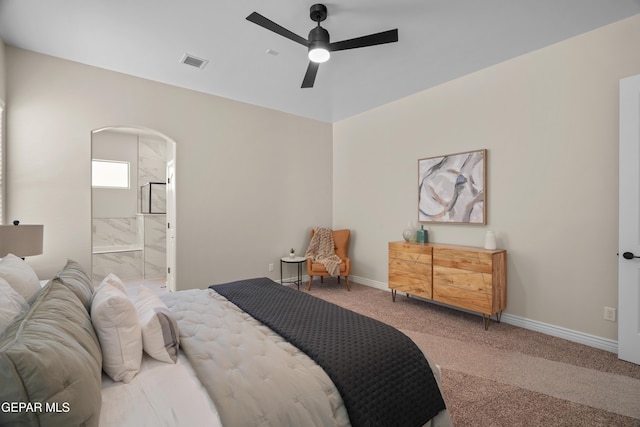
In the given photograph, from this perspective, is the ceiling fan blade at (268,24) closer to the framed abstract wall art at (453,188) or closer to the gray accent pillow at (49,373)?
the gray accent pillow at (49,373)

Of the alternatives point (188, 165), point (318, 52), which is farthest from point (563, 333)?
point (188, 165)

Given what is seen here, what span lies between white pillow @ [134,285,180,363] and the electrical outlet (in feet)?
11.4

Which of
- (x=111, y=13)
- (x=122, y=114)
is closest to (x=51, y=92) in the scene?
(x=122, y=114)

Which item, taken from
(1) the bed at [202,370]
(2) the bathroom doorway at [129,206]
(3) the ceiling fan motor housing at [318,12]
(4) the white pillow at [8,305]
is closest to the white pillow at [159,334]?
(1) the bed at [202,370]

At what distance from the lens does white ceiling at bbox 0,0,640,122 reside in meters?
2.44

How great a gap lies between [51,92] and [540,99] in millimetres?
5037

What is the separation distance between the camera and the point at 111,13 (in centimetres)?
249

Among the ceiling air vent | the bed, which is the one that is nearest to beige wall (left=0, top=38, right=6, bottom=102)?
the ceiling air vent

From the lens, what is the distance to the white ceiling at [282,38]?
8.00 feet

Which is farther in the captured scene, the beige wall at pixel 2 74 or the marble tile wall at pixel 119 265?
the marble tile wall at pixel 119 265

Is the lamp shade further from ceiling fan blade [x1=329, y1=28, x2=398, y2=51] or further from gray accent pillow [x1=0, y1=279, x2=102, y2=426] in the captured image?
ceiling fan blade [x1=329, y1=28, x2=398, y2=51]

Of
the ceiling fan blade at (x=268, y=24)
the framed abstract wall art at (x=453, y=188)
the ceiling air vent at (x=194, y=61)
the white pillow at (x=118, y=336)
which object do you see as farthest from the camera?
the framed abstract wall art at (x=453, y=188)

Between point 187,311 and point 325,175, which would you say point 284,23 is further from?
point 325,175

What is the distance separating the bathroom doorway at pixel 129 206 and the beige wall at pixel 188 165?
159 centimetres
